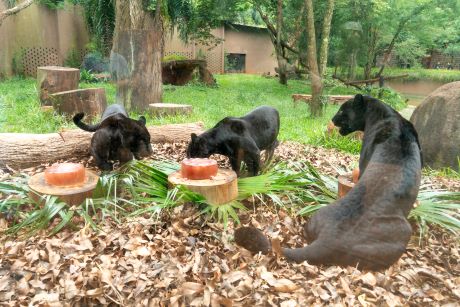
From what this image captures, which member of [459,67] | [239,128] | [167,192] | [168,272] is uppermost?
[459,67]

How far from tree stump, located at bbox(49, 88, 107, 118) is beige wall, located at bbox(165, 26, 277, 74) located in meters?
8.30

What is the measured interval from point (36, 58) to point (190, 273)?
13.1 metres

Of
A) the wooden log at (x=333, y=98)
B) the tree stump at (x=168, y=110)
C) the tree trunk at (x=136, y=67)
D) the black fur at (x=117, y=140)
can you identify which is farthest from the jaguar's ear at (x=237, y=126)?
the wooden log at (x=333, y=98)

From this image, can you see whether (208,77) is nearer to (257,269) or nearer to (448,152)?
(448,152)

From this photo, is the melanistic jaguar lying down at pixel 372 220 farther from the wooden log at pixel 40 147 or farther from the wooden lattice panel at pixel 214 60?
the wooden lattice panel at pixel 214 60

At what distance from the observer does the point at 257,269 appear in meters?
2.75

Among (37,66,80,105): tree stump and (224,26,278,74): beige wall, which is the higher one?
(224,26,278,74): beige wall

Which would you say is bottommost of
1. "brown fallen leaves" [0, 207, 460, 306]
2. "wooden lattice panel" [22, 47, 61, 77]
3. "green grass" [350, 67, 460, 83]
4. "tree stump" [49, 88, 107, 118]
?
"brown fallen leaves" [0, 207, 460, 306]

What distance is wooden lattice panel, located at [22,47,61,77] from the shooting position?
13148mm

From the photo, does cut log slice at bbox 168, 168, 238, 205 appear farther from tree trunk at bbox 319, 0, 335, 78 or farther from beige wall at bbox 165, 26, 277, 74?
beige wall at bbox 165, 26, 277, 74

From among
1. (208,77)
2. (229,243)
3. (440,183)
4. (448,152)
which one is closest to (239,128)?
(229,243)

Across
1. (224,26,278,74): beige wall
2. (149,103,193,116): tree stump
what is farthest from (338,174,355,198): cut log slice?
(224,26,278,74): beige wall

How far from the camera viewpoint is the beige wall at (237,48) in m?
15.1

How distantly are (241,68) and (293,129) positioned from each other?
25.7 feet
